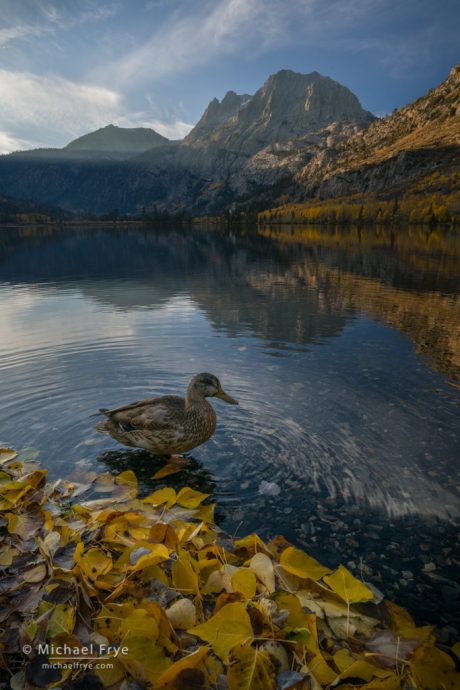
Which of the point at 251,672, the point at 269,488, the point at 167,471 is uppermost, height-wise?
the point at 251,672

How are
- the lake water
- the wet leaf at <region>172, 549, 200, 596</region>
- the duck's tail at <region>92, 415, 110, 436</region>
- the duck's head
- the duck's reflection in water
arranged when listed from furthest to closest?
the duck's tail at <region>92, 415, 110, 436</region>
the duck's head
the duck's reflection in water
the lake water
the wet leaf at <region>172, 549, 200, 596</region>

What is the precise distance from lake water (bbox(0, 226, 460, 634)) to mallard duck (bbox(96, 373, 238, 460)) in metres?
0.63

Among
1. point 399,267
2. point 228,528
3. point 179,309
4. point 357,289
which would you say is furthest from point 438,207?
point 228,528

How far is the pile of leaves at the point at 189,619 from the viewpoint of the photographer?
11.4 ft

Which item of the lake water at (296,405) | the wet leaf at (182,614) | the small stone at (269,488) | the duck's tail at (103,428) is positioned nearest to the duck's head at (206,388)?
the lake water at (296,405)

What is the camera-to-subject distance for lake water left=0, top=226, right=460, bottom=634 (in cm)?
646

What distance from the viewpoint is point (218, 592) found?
14.7 ft

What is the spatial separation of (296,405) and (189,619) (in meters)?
7.64

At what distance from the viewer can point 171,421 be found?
8312mm

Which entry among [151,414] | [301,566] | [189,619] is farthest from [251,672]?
[151,414]

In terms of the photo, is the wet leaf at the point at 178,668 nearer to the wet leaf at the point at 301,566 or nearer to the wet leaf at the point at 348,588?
the wet leaf at the point at 301,566

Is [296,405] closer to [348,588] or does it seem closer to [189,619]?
[348,588]

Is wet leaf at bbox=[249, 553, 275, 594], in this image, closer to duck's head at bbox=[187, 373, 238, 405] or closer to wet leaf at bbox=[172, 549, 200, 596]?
wet leaf at bbox=[172, 549, 200, 596]

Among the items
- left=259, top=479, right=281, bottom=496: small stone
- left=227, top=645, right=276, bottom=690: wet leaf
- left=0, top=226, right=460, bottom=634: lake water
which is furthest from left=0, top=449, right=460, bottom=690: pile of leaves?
left=259, top=479, right=281, bottom=496: small stone
